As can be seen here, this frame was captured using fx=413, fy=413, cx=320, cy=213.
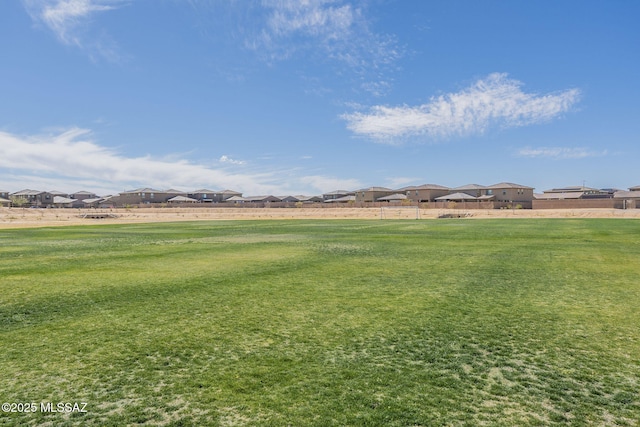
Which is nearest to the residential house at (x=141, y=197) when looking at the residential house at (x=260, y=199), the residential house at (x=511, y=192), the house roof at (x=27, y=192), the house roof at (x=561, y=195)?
the residential house at (x=260, y=199)

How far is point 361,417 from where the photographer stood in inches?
155

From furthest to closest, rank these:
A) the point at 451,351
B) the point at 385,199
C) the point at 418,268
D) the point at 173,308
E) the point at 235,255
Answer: the point at 385,199 < the point at 235,255 < the point at 418,268 < the point at 173,308 < the point at 451,351

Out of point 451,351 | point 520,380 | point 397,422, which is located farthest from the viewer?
→ point 451,351

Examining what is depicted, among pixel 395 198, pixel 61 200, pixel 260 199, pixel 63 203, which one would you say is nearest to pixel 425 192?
pixel 395 198

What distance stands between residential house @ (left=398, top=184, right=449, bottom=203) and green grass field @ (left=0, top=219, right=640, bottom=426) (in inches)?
3673

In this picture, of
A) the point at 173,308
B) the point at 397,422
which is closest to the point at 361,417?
the point at 397,422

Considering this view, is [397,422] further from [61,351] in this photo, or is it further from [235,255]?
[235,255]

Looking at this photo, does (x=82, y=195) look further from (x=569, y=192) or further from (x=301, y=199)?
(x=569, y=192)

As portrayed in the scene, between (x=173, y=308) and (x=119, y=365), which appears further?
(x=173, y=308)

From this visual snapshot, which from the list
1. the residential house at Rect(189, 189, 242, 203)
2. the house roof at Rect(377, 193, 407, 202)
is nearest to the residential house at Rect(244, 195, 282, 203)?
the residential house at Rect(189, 189, 242, 203)

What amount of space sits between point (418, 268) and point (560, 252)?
765 cm

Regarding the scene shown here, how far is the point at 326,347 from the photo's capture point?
584 cm

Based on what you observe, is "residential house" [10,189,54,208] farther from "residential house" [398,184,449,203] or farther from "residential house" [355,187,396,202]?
"residential house" [398,184,449,203]

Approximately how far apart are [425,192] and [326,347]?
335 feet
